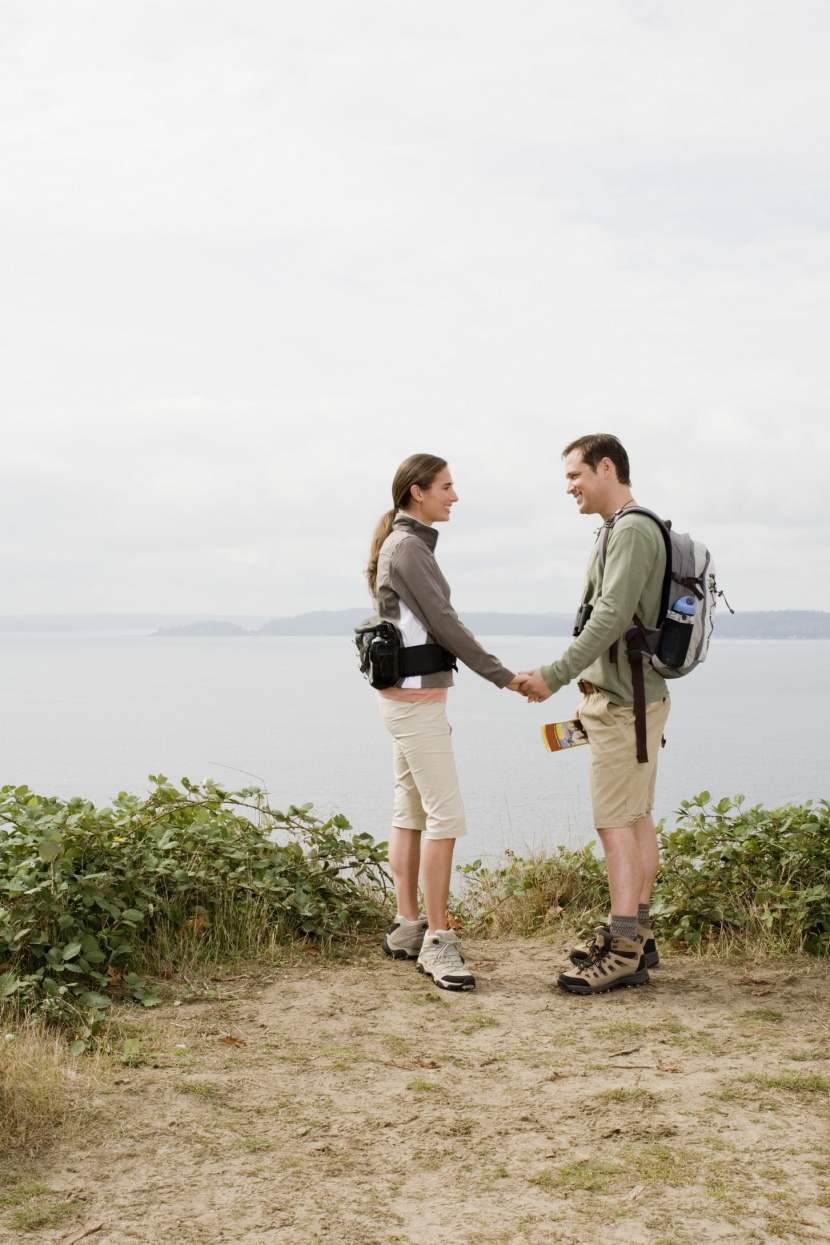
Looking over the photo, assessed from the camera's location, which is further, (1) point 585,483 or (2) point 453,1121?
(1) point 585,483

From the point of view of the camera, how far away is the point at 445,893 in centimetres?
554

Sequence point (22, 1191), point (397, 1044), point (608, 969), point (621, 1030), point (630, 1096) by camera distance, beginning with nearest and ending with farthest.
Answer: point (22, 1191) → point (630, 1096) → point (397, 1044) → point (621, 1030) → point (608, 969)

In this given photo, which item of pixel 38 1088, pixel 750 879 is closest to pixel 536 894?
pixel 750 879

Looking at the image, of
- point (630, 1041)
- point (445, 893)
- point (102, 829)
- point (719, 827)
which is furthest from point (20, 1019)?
point (719, 827)

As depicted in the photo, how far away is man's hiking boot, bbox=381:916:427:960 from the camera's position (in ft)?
19.2

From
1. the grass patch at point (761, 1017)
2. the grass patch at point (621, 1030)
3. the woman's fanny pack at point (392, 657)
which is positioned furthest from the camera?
the woman's fanny pack at point (392, 657)

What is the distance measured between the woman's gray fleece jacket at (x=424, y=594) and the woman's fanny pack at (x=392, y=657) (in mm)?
47

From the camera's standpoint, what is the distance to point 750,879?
20.0ft

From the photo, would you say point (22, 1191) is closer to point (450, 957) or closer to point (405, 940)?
point (450, 957)

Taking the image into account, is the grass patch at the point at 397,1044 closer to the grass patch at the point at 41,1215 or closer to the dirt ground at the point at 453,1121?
the dirt ground at the point at 453,1121

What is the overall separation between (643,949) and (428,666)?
169 cm

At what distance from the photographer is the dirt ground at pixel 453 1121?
315 cm

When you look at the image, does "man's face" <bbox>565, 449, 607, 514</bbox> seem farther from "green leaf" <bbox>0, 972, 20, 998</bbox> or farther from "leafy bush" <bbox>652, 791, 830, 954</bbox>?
"green leaf" <bbox>0, 972, 20, 998</bbox>

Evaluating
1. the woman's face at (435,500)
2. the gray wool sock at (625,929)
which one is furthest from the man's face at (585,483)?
the gray wool sock at (625,929)
